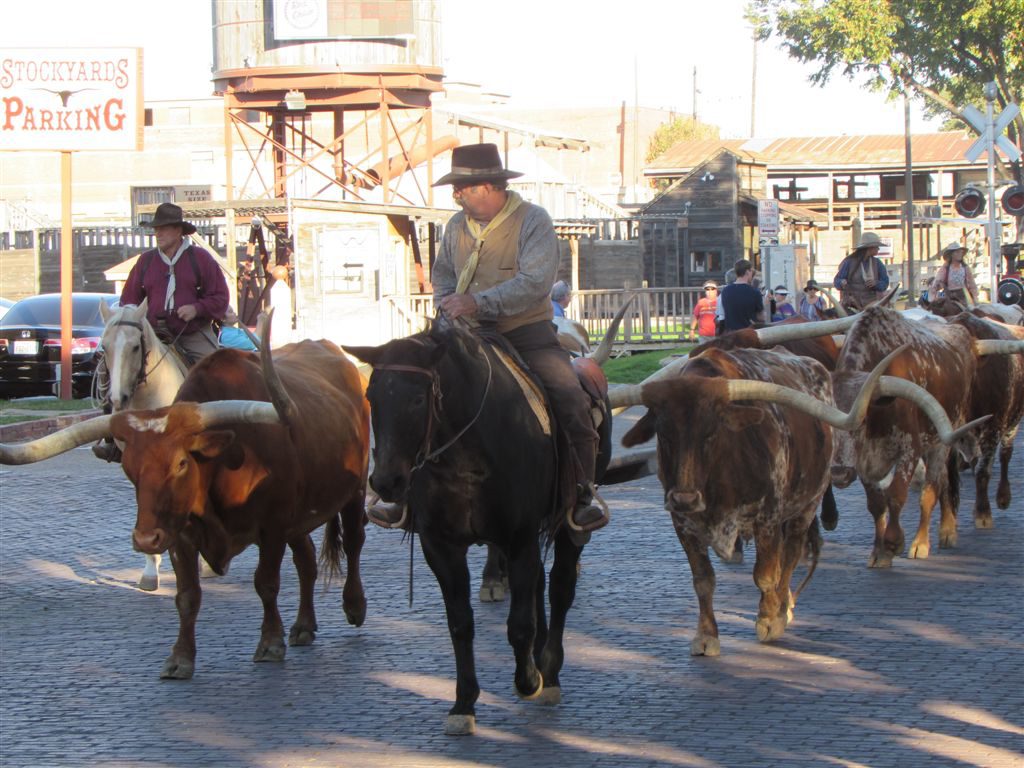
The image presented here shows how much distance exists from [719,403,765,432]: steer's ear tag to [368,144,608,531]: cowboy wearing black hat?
2.91 feet

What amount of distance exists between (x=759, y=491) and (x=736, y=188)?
168 ft

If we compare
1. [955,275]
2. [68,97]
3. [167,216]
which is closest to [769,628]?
[167,216]

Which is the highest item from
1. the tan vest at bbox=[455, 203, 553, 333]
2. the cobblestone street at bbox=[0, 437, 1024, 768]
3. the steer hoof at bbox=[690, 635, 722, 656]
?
the tan vest at bbox=[455, 203, 553, 333]

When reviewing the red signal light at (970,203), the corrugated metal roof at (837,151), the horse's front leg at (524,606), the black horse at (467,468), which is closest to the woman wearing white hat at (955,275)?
the red signal light at (970,203)

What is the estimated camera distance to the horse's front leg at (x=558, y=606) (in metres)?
7.22

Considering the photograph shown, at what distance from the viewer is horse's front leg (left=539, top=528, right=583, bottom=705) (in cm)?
722

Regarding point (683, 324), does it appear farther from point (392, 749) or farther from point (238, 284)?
point (392, 749)

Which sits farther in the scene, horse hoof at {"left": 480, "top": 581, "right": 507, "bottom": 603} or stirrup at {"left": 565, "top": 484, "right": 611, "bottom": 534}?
horse hoof at {"left": 480, "top": 581, "right": 507, "bottom": 603}

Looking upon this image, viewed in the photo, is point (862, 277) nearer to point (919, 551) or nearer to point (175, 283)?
point (919, 551)

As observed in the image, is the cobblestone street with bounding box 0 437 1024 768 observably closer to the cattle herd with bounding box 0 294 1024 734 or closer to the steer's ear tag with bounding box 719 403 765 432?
the cattle herd with bounding box 0 294 1024 734

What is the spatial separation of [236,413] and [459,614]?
70.1 inches

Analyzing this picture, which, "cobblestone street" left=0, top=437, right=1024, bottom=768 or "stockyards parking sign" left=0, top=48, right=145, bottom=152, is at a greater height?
"stockyards parking sign" left=0, top=48, right=145, bottom=152

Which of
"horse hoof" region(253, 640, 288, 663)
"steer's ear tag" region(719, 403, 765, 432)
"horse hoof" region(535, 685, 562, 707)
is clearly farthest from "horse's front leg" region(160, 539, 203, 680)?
"steer's ear tag" region(719, 403, 765, 432)

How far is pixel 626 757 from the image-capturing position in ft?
20.6
